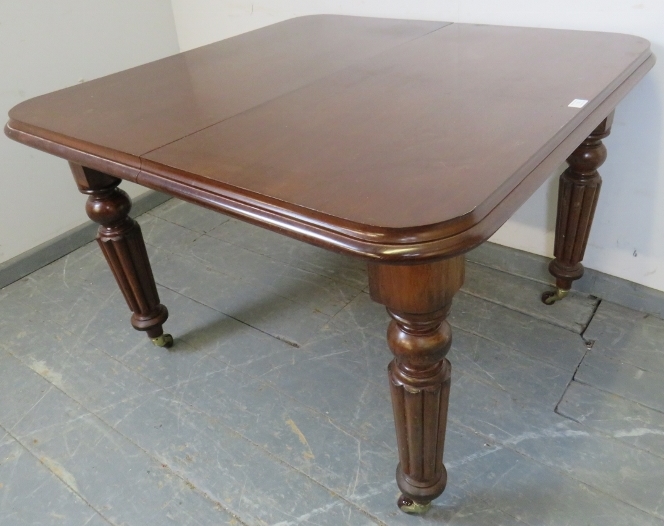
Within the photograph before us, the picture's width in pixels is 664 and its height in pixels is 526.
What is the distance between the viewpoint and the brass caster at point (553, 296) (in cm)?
136

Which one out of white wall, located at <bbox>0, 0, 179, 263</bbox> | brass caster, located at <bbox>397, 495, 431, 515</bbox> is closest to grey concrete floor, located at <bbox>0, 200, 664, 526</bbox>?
brass caster, located at <bbox>397, 495, 431, 515</bbox>

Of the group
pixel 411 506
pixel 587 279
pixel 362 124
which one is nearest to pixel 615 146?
pixel 587 279

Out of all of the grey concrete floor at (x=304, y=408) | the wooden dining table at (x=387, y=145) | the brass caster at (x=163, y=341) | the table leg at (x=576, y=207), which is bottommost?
the grey concrete floor at (x=304, y=408)

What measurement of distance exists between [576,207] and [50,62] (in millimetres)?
1464

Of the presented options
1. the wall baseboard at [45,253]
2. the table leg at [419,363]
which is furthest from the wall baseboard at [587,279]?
the wall baseboard at [45,253]

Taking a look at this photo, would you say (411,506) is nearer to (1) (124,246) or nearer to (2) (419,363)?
(2) (419,363)

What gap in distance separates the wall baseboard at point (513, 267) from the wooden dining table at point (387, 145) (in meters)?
0.10

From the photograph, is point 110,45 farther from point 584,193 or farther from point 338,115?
point 584,193

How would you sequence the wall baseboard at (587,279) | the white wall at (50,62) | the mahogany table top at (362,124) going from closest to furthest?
1. the mahogany table top at (362,124)
2. the wall baseboard at (587,279)
3. the white wall at (50,62)

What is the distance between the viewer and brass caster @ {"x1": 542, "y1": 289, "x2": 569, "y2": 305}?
1358 mm

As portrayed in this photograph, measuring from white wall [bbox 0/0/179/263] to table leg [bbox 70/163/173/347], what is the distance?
0.64 m

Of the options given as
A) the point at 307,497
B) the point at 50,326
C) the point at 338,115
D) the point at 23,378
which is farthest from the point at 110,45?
the point at 307,497

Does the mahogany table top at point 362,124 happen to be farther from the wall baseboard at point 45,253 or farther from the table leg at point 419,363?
the wall baseboard at point 45,253

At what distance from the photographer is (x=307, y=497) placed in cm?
100
